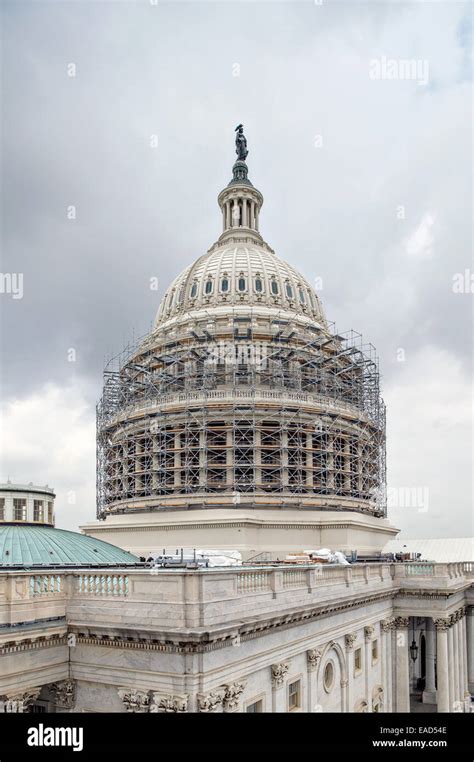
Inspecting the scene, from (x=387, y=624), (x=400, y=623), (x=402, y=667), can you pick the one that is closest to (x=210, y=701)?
(x=387, y=624)

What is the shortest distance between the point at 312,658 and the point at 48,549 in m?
10.7

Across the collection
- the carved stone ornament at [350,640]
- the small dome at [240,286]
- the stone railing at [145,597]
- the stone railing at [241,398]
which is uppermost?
the small dome at [240,286]

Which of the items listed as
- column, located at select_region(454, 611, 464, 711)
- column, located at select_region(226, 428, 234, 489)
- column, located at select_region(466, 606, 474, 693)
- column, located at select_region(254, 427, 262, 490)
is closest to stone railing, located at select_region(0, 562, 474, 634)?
column, located at select_region(454, 611, 464, 711)

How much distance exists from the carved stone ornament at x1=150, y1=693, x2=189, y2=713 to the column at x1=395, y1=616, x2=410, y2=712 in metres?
25.0

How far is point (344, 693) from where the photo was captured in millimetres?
28812

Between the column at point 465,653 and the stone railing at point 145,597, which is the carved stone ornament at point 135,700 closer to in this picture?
the stone railing at point 145,597

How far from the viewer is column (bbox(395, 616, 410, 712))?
36531 millimetres

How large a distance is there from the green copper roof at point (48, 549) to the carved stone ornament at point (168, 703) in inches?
301

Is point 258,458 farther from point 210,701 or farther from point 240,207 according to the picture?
point 240,207

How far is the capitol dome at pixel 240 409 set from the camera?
52438 millimetres

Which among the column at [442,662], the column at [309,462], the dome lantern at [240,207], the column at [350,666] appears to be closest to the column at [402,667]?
the column at [442,662]

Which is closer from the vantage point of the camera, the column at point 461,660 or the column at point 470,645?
the column at point 461,660

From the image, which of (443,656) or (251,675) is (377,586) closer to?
(443,656)
